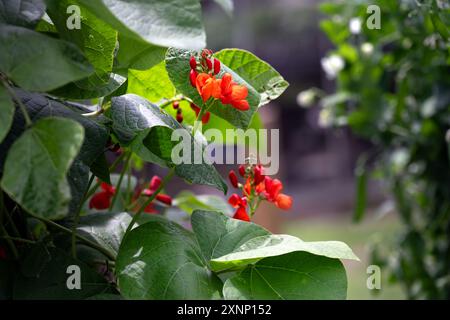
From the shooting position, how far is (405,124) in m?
1.31

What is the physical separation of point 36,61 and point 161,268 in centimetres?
18

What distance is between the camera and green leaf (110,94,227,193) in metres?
0.49

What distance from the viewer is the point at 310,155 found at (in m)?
5.74

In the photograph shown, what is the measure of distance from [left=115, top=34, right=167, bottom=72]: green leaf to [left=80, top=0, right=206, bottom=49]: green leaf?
0.11m

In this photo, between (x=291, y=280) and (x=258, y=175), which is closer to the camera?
(x=291, y=280)

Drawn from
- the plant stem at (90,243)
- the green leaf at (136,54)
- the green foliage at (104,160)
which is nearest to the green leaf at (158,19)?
the green foliage at (104,160)

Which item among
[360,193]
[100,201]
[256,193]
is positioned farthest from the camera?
[360,193]

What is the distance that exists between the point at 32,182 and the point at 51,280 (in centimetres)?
15

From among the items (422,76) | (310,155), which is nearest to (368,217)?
(310,155)

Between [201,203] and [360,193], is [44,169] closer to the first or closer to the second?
[201,203]

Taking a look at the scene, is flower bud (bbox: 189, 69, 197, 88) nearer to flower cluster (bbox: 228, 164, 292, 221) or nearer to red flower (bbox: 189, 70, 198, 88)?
red flower (bbox: 189, 70, 198, 88)

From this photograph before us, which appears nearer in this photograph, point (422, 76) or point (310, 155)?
point (422, 76)

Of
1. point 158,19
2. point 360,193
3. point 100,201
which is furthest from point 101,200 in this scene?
point 360,193
